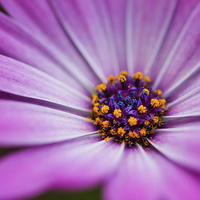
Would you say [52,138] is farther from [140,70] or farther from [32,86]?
[140,70]

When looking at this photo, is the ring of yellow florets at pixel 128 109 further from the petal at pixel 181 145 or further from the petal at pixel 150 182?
the petal at pixel 150 182

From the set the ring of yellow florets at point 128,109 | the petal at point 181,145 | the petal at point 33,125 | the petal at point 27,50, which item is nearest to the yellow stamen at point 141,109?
the ring of yellow florets at point 128,109

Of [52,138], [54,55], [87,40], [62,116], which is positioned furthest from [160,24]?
[52,138]

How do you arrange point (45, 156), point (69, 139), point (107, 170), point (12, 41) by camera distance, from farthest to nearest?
point (12, 41) → point (69, 139) → point (45, 156) → point (107, 170)

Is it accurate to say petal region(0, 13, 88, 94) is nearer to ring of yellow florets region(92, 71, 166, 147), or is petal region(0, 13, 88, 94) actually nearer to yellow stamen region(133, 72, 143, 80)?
ring of yellow florets region(92, 71, 166, 147)

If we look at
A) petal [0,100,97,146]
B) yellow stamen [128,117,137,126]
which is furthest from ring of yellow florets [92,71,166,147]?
petal [0,100,97,146]

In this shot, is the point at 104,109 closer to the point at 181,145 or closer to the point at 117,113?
the point at 117,113

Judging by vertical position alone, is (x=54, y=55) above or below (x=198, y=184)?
above
